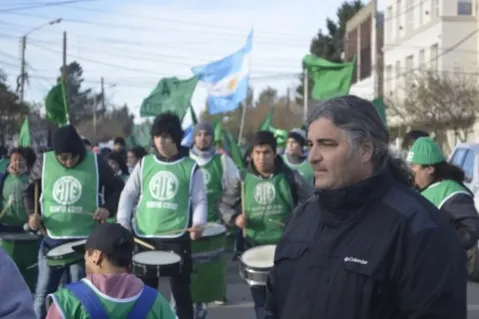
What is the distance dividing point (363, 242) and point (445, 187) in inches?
145

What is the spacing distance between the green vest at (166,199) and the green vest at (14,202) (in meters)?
2.98

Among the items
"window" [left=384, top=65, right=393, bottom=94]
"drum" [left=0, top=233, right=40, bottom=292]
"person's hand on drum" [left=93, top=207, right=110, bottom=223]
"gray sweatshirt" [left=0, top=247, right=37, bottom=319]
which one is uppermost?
"window" [left=384, top=65, right=393, bottom=94]

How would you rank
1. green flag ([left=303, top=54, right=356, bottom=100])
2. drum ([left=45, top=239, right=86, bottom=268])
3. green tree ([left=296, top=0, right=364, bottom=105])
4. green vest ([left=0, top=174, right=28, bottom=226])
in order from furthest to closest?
green tree ([left=296, top=0, right=364, bottom=105]) → green flag ([left=303, top=54, right=356, bottom=100]) → green vest ([left=0, top=174, right=28, bottom=226]) → drum ([left=45, top=239, right=86, bottom=268])

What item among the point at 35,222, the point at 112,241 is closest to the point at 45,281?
the point at 35,222

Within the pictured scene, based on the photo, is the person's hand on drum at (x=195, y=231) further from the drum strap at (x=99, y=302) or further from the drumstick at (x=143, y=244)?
the drum strap at (x=99, y=302)

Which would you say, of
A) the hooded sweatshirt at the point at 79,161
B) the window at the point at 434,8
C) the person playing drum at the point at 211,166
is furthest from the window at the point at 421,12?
the hooded sweatshirt at the point at 79,161

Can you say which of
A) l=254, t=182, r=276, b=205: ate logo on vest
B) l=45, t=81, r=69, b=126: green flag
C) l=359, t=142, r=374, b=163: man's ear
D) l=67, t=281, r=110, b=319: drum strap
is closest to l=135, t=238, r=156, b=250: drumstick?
l=254, t=182, r=276, b=205: ate logo on vest

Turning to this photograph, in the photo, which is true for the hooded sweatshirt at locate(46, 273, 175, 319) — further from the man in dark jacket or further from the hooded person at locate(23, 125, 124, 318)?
the hooded person at locate(23, 125, 124, 318)

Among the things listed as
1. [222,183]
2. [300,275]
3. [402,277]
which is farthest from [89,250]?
[222,183]

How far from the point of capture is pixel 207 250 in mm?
8734

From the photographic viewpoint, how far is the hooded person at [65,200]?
8.29 meters

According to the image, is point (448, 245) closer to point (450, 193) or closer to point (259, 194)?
point (450, 193)

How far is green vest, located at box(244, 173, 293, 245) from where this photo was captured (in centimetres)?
863

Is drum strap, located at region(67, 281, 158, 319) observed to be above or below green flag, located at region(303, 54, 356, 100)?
below
